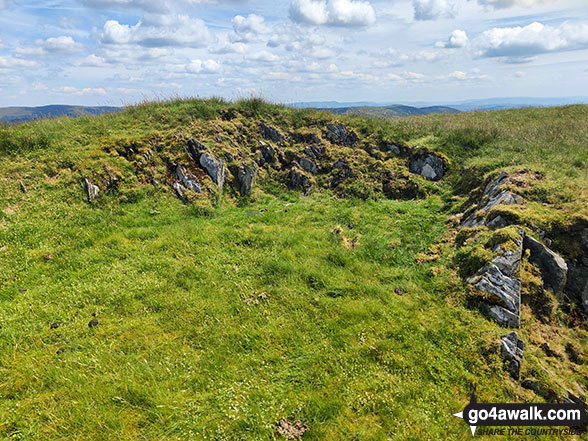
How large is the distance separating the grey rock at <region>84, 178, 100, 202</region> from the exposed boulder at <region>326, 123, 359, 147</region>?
1608 centimetres

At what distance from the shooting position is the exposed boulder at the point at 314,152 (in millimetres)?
20656

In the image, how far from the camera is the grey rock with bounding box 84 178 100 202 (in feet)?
42.9

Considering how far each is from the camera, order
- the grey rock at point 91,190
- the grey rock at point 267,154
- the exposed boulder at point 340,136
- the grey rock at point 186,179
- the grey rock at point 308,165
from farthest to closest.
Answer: the exposed boulder at point 340,136 < the grey rock at point 267,154 < the grey rock at point 308,165 < the grey rock at point 186,179 < the grey rock at point 91,190

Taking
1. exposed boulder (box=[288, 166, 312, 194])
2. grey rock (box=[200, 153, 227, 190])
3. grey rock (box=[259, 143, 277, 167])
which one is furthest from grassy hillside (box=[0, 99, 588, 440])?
grey rock (box=[259, 143, 277, 167])

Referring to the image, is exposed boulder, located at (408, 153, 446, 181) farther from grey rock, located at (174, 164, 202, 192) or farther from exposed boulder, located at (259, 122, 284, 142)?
grey rock, located at (174, 164, 202, 192)

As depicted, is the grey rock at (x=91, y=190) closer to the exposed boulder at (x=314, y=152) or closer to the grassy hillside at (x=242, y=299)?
the grassy hillside at (x=242, y=299)

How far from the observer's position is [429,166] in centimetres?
1909

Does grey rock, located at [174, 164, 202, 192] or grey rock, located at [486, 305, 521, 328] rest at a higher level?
grey rock, located at [174, 164, 202, 192]

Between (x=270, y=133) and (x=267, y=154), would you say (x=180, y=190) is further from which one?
(x=270, y=133)

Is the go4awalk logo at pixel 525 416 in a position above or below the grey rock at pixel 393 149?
below

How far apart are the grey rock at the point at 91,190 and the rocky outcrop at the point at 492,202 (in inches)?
665

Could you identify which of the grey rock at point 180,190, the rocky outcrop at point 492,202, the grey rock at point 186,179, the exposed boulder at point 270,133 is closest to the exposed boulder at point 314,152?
the exposed boulder at point 270,133

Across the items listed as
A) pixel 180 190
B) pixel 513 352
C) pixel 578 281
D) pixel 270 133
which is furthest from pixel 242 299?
pixel 270 133

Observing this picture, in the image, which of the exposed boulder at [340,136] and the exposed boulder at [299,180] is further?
the exposed boulder at [340,136]
